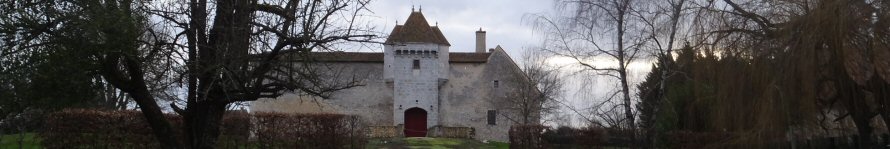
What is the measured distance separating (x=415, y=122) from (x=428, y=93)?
1.80 metres

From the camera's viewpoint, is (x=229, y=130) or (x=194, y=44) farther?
(x=229, y=130)

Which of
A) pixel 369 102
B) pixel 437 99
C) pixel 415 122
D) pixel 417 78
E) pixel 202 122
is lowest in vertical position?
pixel 202 122

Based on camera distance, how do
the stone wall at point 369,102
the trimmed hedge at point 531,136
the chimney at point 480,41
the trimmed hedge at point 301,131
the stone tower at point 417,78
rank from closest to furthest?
the trimmed hedge at point 301,131 → the trimmed hedge at point 531,136 → the stone tower at point 417,78 → the stone wall at point 369,102 → the chimney at point 480,41

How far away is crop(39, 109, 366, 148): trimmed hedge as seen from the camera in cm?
1912

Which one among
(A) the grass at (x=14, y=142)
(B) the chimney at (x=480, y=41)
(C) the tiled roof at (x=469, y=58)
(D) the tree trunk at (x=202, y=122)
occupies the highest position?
(B) the chimney at (x=480, y=41)

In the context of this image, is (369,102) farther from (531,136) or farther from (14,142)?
(531,136)

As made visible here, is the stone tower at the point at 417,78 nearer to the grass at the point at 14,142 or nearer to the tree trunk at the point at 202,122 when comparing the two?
the grass at the point at 14,142

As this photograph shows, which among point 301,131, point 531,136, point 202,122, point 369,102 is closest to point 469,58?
point 369,102

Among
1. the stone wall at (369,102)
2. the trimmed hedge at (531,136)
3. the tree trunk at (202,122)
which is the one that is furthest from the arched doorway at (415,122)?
the tree trunk at (202,122)

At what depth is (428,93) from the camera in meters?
46.3

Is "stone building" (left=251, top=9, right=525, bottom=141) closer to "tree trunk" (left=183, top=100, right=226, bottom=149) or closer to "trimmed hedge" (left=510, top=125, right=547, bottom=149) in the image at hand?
"trimmed hedge" (left=510, top=125, right=547, bottom=149)

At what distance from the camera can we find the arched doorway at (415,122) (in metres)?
46.2

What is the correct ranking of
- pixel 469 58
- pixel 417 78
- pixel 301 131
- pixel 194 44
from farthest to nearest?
pixel 469 58
pixel 417 78
pixel 301 131
pixel 194 44

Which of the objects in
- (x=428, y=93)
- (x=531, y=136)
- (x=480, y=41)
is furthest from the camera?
(x=480, y=41)
